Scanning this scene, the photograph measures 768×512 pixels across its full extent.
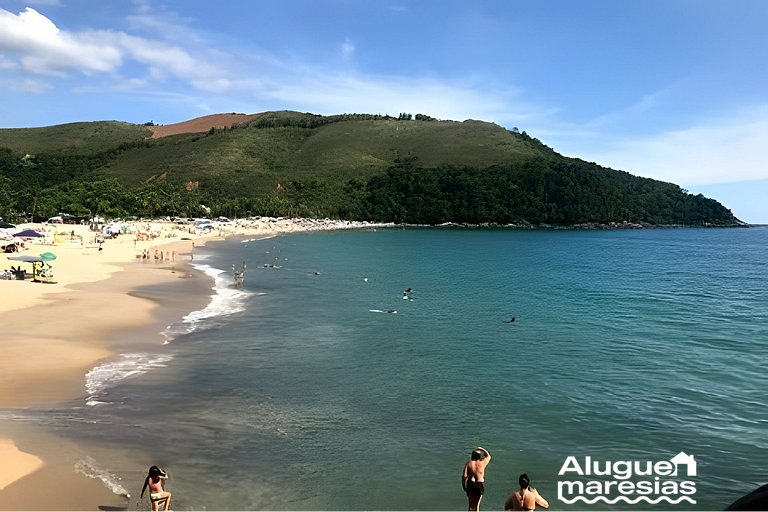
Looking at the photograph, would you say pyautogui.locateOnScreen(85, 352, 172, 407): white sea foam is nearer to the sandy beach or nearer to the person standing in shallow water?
the sandy beach

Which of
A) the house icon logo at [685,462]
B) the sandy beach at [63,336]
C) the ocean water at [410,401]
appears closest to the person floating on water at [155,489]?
the ocean water at [410,401]

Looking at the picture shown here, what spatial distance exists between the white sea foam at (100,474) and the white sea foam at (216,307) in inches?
521

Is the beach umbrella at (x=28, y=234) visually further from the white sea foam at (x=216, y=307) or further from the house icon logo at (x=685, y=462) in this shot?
the house icon logo at (x=685, y=462)

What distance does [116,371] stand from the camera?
2047 centimetres

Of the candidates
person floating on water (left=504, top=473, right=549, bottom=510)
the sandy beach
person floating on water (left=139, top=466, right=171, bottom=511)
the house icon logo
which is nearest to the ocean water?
the house icon logo

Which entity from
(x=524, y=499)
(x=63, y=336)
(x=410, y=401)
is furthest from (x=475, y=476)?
(x=63, y=336)

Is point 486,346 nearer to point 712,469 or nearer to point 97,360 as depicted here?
point 712,469

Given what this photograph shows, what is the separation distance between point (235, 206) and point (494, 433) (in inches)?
6427

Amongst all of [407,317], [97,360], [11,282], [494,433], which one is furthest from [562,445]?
[11,282]

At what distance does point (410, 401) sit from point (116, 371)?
11246mm

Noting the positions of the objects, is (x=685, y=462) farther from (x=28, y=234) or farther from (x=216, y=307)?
(x=28, y=234)

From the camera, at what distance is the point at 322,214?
188 m

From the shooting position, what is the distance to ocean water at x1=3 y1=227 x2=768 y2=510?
1318 cm

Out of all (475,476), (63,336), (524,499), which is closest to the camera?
(524,499)
